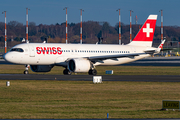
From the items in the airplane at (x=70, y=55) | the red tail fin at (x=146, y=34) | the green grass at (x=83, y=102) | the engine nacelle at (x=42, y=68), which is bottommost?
the green grass at (x=83, y=102)

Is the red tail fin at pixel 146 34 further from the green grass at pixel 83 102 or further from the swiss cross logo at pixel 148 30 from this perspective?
the green grass at pixel 83 102

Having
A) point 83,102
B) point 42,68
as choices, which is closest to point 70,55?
point 42,68

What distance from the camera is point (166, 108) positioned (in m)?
19.6

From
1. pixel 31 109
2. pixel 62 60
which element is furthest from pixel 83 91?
pixel 62 60

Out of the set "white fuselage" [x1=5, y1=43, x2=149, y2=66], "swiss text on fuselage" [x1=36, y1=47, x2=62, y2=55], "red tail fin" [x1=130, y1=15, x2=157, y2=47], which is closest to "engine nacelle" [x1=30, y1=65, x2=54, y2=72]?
"white fuselage" [x1=5, y1=43, x2=149, y2=66]

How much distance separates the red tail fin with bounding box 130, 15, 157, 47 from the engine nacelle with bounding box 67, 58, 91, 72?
1261 centimetres

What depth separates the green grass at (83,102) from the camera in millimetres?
18480

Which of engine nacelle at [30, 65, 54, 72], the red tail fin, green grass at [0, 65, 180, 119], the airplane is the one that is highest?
the red tail fin

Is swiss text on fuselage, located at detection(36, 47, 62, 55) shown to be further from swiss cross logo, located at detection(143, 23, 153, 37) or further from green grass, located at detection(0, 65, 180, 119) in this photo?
swiss cross logo, located at detection(143, 23, 153, 37)

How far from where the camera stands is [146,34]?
58781 millimetres

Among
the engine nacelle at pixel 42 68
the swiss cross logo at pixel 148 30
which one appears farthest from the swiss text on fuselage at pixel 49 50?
the swiss cross logo at pixel 148 30

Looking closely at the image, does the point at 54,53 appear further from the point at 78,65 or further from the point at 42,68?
the point at 78,65

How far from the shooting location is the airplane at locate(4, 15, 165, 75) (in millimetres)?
47656

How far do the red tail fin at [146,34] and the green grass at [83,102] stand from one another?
27282 millimetres
